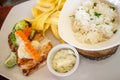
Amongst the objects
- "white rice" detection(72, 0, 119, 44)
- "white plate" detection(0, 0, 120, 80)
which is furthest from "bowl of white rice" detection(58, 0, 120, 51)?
"white plate" detection(0, 0, 120, 80)

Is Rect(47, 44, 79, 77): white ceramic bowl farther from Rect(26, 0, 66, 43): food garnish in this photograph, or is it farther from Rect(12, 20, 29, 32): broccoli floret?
Rect(12, 20, 29, 32): broccoli floret

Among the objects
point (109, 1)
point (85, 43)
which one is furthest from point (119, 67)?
point (109, 1)

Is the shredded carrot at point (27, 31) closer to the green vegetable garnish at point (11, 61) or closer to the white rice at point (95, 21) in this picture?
the green vegetable garnish at point (11, 61)

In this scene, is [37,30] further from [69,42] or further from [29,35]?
[69,42]

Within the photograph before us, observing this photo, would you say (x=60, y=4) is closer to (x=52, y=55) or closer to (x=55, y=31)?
(x=55, y=31)

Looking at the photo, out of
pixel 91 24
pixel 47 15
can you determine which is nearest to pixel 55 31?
pixel 47 15

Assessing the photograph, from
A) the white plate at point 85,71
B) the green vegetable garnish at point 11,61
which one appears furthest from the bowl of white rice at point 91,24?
the green vegetable garnish at point 11,61
